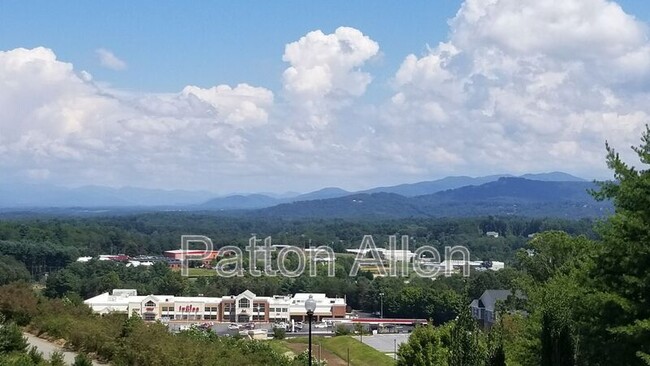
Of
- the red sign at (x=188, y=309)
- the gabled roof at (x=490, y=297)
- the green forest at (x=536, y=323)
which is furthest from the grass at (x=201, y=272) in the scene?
the green forest at (x=536, y=323)

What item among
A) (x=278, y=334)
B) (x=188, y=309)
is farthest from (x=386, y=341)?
(x=188, y=309)

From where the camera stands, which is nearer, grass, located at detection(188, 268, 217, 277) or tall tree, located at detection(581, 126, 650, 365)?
tall tree, located at detection(581, 126, 650, 365)

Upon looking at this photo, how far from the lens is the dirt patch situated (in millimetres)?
27359

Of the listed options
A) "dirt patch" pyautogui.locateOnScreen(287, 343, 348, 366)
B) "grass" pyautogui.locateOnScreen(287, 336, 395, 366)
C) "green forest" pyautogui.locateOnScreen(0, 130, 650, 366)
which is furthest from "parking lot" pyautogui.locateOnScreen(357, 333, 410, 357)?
"green forest" pyautogui.locateOnScreen(0, 130, 650, 366)

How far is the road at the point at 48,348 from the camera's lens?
10.5 m

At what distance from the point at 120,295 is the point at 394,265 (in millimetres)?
37008

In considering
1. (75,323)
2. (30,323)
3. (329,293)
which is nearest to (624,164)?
(75,323)

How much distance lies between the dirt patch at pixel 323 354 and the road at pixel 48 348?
1497cm

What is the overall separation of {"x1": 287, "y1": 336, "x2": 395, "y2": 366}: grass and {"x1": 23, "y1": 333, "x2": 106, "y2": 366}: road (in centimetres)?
1483

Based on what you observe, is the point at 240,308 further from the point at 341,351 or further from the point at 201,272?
the point at 201,272

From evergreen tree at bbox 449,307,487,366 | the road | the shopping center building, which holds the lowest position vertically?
the shopping center building

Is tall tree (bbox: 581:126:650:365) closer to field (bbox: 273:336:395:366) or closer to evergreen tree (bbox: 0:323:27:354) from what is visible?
evergreen tree (bbox: 0:323:27:354)

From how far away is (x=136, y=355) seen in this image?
10.1 meters

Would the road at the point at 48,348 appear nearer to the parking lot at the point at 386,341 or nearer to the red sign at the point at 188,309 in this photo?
the parking lot at the point at 386,341
